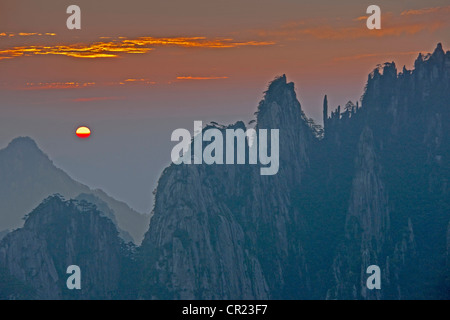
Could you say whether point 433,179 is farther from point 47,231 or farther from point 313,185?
point 47,231

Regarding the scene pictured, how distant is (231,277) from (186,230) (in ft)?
30.8

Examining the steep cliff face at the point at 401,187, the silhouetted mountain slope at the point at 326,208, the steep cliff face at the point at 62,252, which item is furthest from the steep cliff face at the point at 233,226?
the steep cliff face at the point at 401,187

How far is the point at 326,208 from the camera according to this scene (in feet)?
552

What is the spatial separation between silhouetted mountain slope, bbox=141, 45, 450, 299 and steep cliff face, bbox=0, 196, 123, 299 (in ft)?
23.7

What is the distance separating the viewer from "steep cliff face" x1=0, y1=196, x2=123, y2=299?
153375mm

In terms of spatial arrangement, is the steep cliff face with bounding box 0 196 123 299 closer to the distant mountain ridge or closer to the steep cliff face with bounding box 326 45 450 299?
the distant mountain ridge

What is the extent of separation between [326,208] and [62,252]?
136ft

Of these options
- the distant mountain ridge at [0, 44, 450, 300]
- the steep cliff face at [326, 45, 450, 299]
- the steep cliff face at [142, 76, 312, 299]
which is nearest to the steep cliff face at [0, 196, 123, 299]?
the distant mountain ridge at [0, 44, 450, 300]

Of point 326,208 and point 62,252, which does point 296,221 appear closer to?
point 326,208

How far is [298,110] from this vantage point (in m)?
173

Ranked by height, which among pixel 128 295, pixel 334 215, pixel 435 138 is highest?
pixel 435 138

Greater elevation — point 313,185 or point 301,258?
point 313,185
